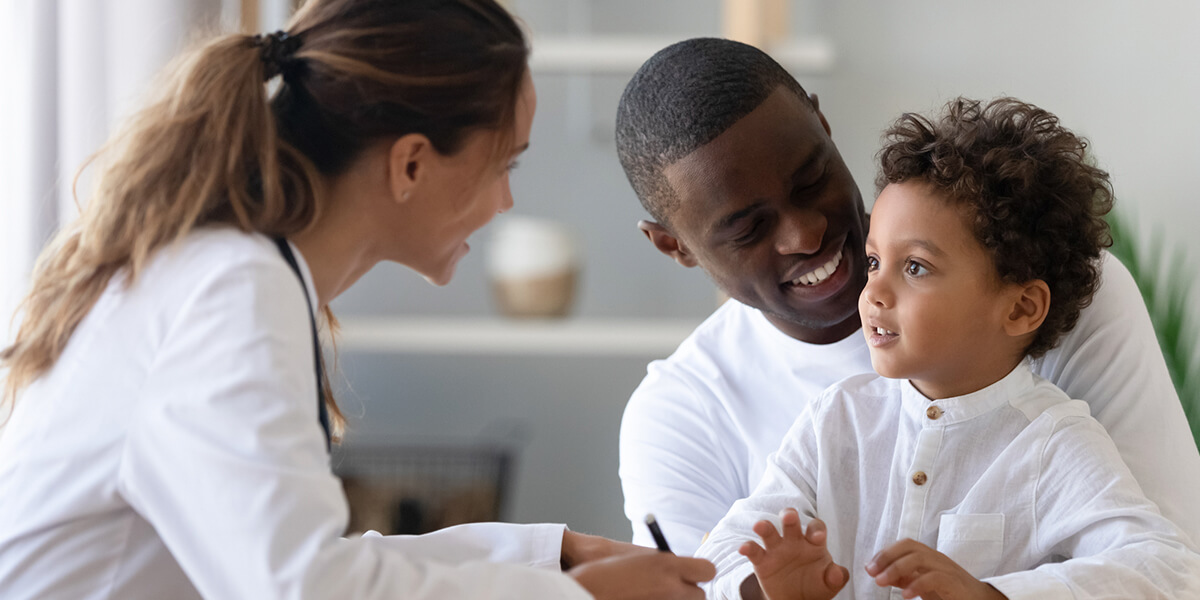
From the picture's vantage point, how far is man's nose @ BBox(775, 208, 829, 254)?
4.62 ft

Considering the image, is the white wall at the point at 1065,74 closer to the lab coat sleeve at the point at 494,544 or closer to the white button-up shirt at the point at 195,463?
the lab coat sleeve at the point at 494,544

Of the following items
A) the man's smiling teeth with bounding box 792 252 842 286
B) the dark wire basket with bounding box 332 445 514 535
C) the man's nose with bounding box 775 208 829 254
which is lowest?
the dark wire basket with bounding box 332 445 514 535

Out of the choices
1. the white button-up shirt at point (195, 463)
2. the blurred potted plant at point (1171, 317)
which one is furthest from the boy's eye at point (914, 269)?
the blurred potted plant at point (1171, 317)

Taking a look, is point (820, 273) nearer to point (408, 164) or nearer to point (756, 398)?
point (756, 398)

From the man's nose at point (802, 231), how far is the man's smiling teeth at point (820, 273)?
30mm

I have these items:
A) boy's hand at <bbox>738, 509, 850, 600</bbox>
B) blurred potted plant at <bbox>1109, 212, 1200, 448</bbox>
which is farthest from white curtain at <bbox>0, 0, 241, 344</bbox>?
blurred potted plant at <bbox>1109, 212, 1200, 448</bbox>

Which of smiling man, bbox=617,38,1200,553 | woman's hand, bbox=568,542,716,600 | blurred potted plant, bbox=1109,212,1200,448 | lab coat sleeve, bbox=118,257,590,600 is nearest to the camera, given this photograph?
lab coat sleeve, bbox=118,257,590,600

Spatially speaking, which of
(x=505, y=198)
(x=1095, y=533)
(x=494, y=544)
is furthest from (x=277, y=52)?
(x=1095, y=533)

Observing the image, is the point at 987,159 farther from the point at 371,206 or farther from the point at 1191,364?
the point at 1191,364

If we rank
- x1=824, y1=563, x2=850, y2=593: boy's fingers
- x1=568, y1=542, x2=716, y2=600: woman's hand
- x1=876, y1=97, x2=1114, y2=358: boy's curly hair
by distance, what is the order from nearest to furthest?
x1=568, y1=542, x2=716, y2=600: woman's hand → x1=824, y1=563, x2=850, y2=593: boy's fingers → x1=876, y1=97, x2=1114, y2=358: boy's curly hair

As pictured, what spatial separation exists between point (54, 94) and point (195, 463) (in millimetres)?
1374

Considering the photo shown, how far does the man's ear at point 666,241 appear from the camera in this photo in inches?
64.9

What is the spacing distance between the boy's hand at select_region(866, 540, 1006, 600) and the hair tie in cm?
74

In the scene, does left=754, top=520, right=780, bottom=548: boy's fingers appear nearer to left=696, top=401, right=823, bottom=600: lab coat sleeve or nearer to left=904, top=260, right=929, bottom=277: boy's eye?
left=696, top=401, right=823, bottom=600: lab coat sleeve
